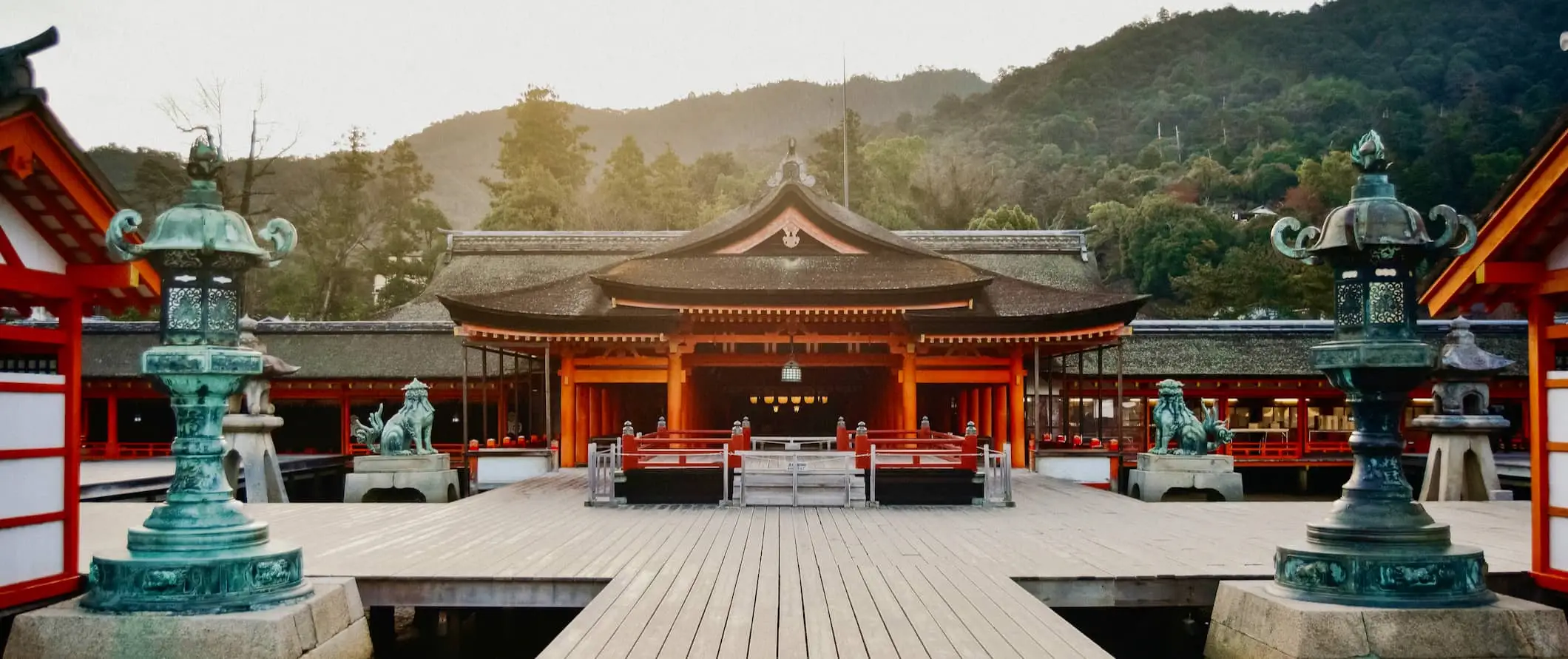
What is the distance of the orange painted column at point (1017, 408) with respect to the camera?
22.0 m

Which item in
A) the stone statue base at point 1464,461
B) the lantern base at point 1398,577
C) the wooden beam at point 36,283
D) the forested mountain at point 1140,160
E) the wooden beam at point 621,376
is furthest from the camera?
the forested mountain at point 1140,160

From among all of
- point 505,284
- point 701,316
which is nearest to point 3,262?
point 701,316

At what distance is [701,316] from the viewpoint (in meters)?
19.8

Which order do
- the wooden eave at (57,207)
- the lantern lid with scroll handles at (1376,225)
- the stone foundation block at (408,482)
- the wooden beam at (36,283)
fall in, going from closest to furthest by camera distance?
the lantern lid with scroll handles at (1376,225)
the wooden eave at (57,207)
the wooden beam at (36,283)
the stone foundation block at (408,482)

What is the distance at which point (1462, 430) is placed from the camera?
19500 millimetres

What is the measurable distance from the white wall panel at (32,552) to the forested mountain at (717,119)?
118772 millimetres

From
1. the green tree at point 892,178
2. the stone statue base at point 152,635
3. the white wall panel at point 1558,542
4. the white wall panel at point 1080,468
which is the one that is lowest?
the white wall panel at point 1080,468

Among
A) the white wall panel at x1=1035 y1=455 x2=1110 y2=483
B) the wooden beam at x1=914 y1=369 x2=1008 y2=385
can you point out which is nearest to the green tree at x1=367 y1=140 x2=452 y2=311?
the wooden beam at x1=914 y1=369 x2=1008 y2=385

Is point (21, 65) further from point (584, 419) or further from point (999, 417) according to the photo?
point (999, 417)

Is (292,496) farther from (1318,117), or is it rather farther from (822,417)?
(1318,117)

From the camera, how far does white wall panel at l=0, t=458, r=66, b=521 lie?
27.7 feet

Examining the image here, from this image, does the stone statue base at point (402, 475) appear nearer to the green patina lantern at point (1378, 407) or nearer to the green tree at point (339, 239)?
the green patina lantern at point (1378, 407)

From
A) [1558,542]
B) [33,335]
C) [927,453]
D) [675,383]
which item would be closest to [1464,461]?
[927,453]

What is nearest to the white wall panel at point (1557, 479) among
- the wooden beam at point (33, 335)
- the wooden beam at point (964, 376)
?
the wooden beam at point (33, 335)
